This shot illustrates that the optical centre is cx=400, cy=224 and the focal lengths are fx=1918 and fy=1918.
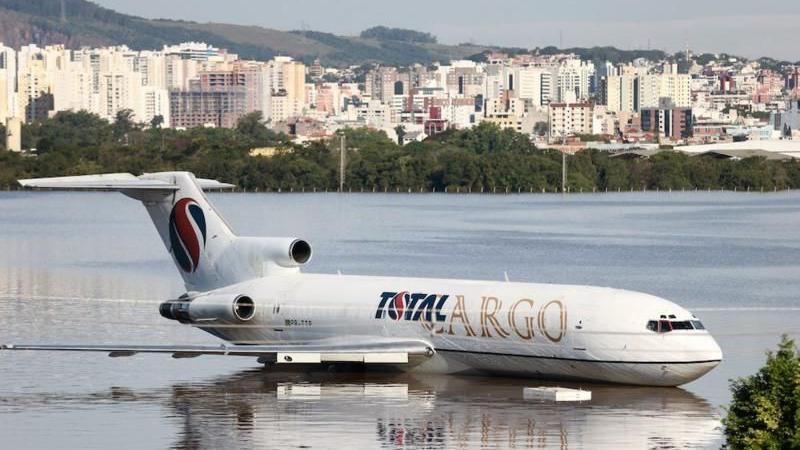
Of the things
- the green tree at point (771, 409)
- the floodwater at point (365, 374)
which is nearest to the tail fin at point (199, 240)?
the floodwater at point (365, 374)

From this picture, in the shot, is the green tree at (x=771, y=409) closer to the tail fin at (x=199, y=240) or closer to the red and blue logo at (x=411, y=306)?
the red and blue logo at (x=411, y=306)

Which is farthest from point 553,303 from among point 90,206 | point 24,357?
point 90,206

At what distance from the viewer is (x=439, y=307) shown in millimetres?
42688

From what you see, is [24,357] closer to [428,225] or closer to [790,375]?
Answer: [790,375]

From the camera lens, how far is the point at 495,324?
4169cm

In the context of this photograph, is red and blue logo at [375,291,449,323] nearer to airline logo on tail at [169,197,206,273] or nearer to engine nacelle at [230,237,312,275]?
engine nacelle at [230,237,312,275]

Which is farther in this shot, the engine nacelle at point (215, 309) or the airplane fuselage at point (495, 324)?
the engine nacelle at point (215, 309)

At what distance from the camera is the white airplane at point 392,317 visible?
4016 centimetres

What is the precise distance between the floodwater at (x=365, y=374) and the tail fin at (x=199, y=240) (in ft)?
7.83

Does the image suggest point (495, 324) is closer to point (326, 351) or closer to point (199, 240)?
point (326, 351)

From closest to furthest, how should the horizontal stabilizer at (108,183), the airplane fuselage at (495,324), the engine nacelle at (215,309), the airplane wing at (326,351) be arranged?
the airplane fuselage at (495,324), the airplane wing at (326,351), the horizontal stabilizer at (108,183), the engine nacelle at (215,309)

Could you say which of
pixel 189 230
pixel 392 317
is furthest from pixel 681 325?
pixel 189 230

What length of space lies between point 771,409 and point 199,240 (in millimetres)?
Result: 24962

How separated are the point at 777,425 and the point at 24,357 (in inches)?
1135
